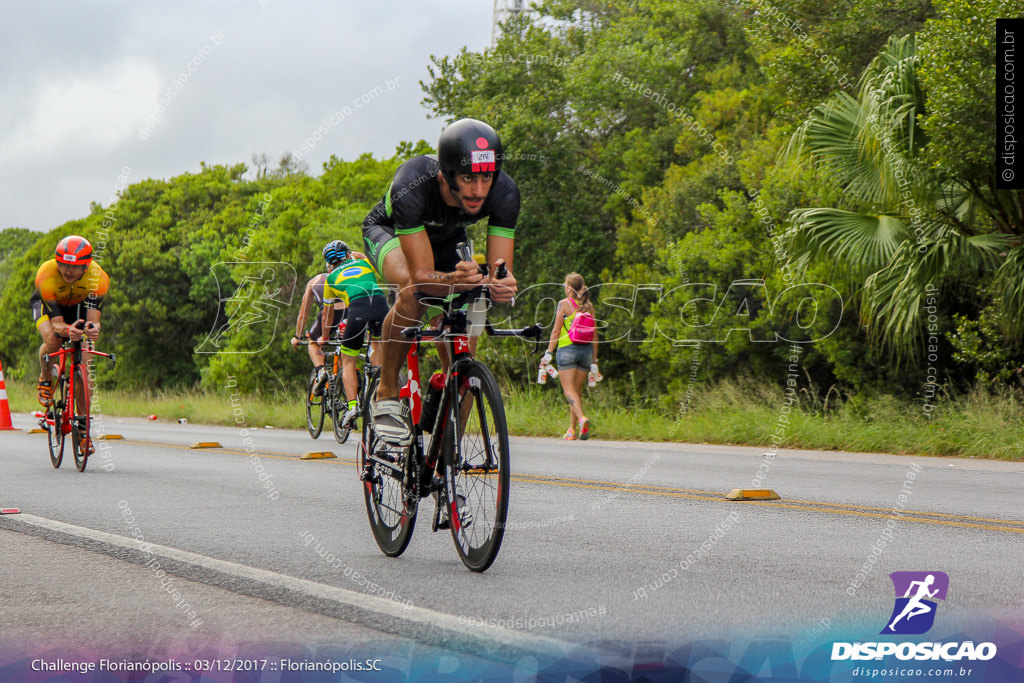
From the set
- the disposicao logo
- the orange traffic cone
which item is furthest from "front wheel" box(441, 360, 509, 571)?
the orange traffic cone

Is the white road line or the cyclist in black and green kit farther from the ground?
the cyclist in black and green kit

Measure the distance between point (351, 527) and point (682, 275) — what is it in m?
14.4

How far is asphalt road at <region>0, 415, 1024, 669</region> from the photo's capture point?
13.2 feet

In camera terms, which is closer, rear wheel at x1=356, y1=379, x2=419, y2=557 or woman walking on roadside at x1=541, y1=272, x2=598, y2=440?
rear wheel at x1=356, y1=379, x2=419, y2=557

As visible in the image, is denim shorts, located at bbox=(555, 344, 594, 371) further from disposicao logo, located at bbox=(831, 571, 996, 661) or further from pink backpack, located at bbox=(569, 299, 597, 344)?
disposicao logo, located at bbox=(831, 571, 996, 661)

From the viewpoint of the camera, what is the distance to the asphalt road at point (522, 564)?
4.03m

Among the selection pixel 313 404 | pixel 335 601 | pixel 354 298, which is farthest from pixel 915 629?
pixel 313 404

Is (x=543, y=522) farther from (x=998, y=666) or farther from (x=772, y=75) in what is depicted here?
(x=772, y=75)

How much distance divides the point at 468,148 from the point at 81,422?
7.31 m

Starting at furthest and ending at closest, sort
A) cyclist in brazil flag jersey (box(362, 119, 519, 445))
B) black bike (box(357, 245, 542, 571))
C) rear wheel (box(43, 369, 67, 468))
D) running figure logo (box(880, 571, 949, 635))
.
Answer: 1. rear wheel (box(43, 369, 67, 468))
2. cyclist in brazil flag jersey (box(362, 119, 519, 445))
3. black bike (box(357, 245, 542, 571))
4. running figure logo (box(880, 571, 949, 635))

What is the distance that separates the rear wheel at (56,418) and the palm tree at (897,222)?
9453 millimetres

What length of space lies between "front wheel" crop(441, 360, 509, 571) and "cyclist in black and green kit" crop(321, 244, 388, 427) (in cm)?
693

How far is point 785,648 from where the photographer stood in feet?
12.1

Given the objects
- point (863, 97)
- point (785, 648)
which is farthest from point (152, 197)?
point (785, 648)
